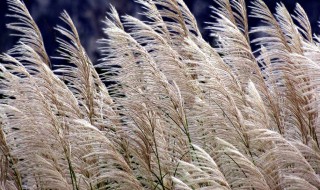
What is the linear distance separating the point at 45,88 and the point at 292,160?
4.90 feet

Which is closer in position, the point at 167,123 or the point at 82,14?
the point at 167,123

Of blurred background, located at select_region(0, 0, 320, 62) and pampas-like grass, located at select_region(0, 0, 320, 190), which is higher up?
pampas-like grass, located at select_region(0, 0, 320, 190)

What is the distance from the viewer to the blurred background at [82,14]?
8.15 metres

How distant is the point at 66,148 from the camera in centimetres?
361

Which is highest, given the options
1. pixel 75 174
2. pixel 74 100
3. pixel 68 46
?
pixel 68 46

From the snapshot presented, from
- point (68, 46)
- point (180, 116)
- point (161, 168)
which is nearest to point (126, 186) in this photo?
point (161, 168)

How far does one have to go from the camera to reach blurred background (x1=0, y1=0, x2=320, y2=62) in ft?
26.7

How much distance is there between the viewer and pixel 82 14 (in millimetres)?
8227

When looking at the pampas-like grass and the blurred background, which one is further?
the blurred background

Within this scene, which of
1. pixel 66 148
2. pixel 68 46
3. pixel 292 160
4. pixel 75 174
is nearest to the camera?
pixel 292 160

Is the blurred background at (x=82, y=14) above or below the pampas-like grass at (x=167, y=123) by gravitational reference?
below

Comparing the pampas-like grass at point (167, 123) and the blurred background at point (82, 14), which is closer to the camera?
the pampas-like grass at point (167, 123)

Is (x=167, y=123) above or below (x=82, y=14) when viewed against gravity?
above

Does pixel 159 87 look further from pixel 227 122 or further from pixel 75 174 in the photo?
pixel 75 174
